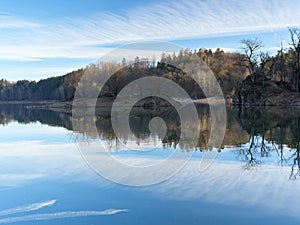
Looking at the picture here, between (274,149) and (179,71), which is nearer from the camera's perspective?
(274,149)

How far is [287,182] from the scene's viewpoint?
8641 millimetres

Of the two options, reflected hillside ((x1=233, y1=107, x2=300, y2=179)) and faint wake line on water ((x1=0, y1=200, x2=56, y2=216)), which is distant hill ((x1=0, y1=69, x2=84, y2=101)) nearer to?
reflected hillside ((x1=233, y1=107, x2=300, y2=179))

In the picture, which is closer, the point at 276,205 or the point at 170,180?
the point at 276,205

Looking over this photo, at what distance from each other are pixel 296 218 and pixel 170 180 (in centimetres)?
347

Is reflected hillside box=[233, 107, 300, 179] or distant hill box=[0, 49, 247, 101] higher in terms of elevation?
distant hill box=[0, 49, 247, 101]

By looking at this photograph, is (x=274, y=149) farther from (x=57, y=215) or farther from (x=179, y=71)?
(x=179, y=71)

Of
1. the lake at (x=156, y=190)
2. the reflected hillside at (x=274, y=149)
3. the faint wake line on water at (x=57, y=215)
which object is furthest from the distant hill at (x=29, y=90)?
the faint wake line on water at (x=57, y=215)

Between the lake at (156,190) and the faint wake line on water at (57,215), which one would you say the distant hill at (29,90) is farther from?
the faint wake line on water at (57,215)

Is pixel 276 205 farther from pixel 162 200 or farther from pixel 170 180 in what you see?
pixel 170 180

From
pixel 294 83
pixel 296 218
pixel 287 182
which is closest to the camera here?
pixel 296 218

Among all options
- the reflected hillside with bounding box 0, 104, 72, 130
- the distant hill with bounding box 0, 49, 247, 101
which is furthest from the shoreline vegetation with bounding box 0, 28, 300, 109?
the reflected hillside with bounding box 0, 104, 72, 130

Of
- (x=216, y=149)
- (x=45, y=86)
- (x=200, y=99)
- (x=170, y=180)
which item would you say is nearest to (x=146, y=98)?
(x=200, y=99)

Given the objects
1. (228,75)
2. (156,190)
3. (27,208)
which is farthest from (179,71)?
(27,208)

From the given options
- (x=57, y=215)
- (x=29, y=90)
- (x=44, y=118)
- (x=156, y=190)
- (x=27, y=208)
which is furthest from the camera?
(x=29, y=90)
